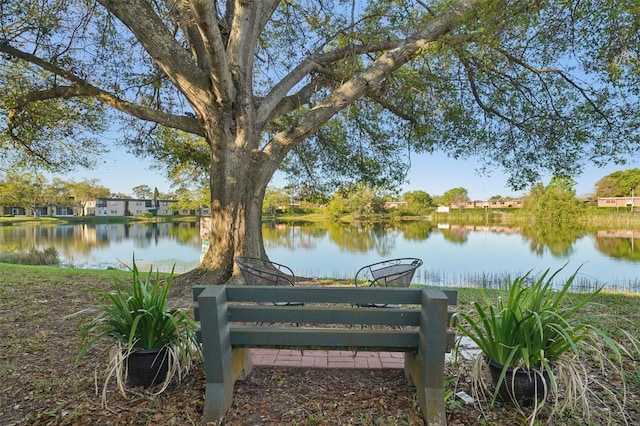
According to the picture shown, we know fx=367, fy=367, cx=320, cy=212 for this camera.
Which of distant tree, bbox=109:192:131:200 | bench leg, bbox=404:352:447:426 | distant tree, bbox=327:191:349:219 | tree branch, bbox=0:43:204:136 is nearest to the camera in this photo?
bench leg, bbox=404:352:447:426

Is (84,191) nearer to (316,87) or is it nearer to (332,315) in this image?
(316,87)

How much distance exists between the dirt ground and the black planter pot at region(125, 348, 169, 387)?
0.06 meters

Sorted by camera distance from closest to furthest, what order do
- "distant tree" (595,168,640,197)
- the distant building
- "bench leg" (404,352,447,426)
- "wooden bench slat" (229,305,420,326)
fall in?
"bench leg" (404,352,447,426) → "wooden bench slat" (229,305,420,326) → the distant building → "distant tree" (595,168,640,197)

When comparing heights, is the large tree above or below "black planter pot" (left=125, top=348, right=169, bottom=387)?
above

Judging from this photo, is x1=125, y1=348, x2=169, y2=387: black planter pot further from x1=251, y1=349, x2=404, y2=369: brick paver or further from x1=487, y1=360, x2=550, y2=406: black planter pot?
x1=487, y1=360, x2=550, y2=406: black planter pot

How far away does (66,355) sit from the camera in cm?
286

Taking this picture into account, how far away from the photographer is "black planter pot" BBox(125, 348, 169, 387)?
7.20ft

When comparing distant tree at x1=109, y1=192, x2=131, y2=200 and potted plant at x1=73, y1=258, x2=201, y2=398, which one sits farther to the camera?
distant tree at x1=109, y1=192, x2=131, y2=200

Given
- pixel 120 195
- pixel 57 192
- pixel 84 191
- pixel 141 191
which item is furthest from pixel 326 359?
pixel 141 191

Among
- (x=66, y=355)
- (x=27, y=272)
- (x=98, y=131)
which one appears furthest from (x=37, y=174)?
(x=66, y=355)

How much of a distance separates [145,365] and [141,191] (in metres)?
79.0

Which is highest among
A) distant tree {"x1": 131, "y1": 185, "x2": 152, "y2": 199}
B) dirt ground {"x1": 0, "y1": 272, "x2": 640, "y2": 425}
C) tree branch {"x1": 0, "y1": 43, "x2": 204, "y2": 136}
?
distant tree {"x1": 131, "y1": 185, "x2": 152, "y2": 199}

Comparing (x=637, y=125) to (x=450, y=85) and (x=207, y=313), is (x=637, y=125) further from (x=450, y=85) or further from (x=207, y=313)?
(x=207, y=313)

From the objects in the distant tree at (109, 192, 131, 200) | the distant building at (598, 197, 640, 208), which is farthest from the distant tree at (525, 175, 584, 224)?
the distant tree at (109, 192, 131, 200)
